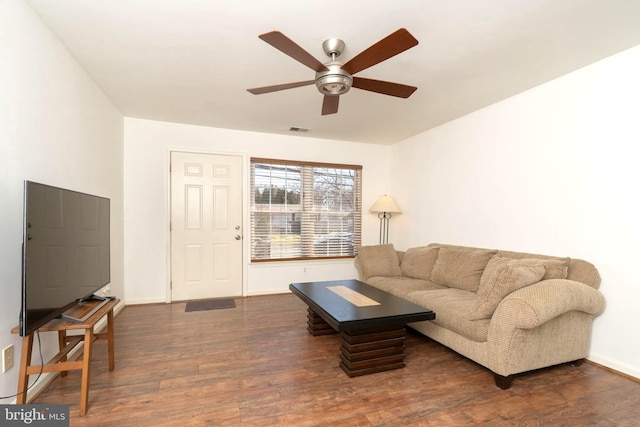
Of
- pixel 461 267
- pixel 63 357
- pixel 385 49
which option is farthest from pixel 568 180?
pixel 63 357

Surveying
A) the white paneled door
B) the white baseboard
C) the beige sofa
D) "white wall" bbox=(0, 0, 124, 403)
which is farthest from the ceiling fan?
the white baseboard

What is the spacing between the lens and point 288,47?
1789 mm

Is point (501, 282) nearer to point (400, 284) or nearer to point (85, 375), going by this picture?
point (400, 284)

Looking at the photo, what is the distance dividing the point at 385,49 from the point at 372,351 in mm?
2079

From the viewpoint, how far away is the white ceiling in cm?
194

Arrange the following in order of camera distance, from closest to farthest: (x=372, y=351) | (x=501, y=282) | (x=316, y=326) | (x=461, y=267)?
(x=501, y=282), (x=372, y=351), (x=316, y=326), (x=461, y=267)

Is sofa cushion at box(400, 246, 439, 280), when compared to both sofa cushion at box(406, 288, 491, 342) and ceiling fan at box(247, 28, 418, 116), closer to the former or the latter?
sofa cushion at box(406, 288, 491, 342)

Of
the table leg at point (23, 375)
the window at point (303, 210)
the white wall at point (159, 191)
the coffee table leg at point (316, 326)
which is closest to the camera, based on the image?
the table leg at point (23, 375)

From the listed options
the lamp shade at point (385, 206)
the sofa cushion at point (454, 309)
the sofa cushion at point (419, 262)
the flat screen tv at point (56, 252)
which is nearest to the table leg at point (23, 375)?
the flat screen tv at point (56, 252)

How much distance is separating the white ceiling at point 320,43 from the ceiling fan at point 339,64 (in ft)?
0.90

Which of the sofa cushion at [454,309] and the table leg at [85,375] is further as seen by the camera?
the sofa cushion at [454,309]

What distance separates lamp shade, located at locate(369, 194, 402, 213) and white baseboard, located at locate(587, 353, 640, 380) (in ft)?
9.18

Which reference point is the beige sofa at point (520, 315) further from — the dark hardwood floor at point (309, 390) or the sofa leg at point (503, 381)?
the dark hardwood floor at point (309, 390)

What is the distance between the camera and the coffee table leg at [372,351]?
2.34m
